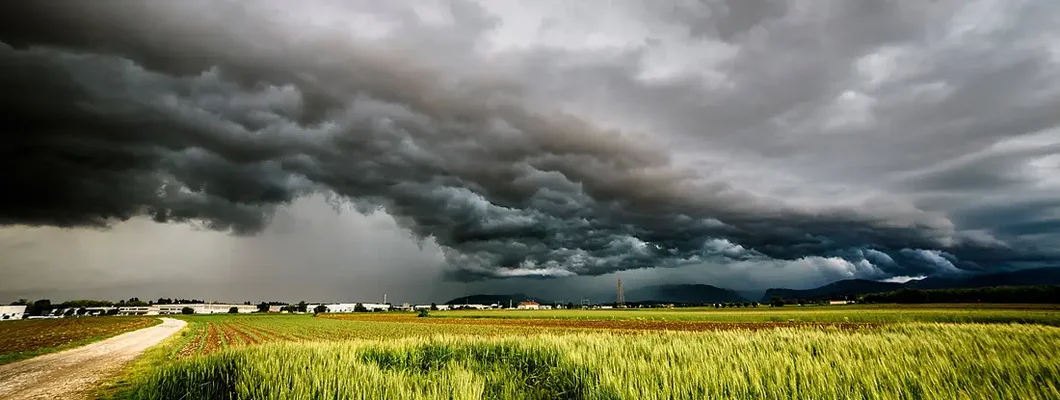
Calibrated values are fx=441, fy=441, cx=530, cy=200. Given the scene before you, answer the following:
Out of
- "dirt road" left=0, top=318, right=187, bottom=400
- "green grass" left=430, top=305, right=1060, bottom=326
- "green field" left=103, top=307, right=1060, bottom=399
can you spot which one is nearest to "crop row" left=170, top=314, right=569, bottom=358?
"dirt road" left=0, top=318, right=187, bottom=400

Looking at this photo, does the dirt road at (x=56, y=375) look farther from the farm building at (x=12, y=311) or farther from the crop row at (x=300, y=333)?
the farm building at (x=12, y=311)

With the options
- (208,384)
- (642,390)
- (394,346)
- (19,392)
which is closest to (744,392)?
(642,390)

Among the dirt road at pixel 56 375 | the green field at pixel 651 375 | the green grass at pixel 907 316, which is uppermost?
the green field at pixel 651 375

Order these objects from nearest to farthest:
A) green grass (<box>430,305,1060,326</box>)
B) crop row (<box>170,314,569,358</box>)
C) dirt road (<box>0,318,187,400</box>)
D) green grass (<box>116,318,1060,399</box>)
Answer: green grass (<box>116,318,1060,399</box>) → dirt road (<box>0,318,187,400</box>) → crop row (<box>170,314,569,358</box>) → green grass (<box>430,305,1060,326</box>)

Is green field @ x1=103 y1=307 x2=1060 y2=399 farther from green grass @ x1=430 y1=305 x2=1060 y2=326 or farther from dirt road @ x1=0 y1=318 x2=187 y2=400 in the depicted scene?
green grass @ x1=430 y1=305 x2=1060 y2=326

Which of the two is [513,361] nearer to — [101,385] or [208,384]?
[208,384]

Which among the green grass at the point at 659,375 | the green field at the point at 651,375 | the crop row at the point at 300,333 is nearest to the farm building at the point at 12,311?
the crop row at the point at 300,333

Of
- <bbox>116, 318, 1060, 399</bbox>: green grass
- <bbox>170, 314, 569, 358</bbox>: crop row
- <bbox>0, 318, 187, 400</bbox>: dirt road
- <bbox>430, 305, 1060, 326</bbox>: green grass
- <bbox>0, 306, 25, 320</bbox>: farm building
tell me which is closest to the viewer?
<bbox>116, 318, 1060, 399</bbox>: green grass

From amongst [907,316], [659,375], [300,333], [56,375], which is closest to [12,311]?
[300,333]

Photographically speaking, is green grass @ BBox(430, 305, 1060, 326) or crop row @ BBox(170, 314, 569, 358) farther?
green grass @ BBox(430, 305, 1060, 326)

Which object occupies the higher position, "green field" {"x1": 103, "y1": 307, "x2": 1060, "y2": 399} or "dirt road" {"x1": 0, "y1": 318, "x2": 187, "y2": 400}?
"green field" {"x1": 103, "y1": 307, "x2": 1060, "y2": 399}

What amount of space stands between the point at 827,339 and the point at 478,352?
1063cm

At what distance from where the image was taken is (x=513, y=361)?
1259cm

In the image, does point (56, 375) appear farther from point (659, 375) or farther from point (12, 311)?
point (12, 311)
